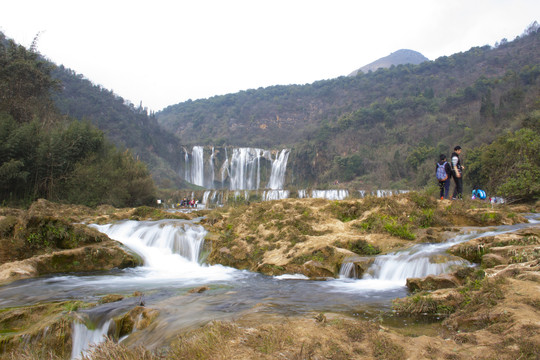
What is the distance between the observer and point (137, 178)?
81.4 ft

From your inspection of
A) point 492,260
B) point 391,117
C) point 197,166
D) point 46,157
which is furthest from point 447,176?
point 391,117

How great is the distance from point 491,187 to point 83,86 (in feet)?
225

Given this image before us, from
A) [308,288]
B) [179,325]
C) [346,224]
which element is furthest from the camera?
Answer: [346,224]

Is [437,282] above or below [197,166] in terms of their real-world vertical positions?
below

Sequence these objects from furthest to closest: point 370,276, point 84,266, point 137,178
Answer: point 137,178 < point 84,266 < point 370,276

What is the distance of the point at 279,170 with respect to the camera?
178 feet

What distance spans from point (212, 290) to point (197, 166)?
58106 millimetres

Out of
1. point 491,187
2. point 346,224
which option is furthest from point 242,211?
point 491,187

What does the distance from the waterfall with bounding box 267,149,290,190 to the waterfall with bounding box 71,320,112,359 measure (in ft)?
161

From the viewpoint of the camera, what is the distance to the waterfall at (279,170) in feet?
176

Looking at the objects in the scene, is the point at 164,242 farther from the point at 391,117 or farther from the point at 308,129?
the point at 308,129

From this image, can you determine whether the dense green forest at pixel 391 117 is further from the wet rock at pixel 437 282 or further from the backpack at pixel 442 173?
the wet rock at pixel 437 282

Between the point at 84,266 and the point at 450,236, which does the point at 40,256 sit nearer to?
the point at 84,266

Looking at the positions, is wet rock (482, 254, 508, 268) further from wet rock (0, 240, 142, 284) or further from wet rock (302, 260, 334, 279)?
wet rock (0, 240, 142, 284)
